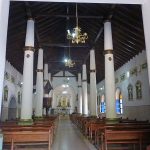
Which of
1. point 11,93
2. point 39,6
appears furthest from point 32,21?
point 11,93

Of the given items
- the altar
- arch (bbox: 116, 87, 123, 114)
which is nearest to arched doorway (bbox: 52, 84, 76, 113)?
the altar

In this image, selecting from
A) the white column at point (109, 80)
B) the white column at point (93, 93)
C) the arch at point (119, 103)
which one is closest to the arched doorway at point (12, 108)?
the white column at point (93, 93)

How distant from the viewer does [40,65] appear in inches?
575

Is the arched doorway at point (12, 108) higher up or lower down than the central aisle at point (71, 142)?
higher up

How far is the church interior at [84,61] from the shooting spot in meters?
6.09

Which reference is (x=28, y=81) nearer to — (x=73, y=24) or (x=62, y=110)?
(x=73, y=24)

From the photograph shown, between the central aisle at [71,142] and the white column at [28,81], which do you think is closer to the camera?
the central aisle at [71,142]

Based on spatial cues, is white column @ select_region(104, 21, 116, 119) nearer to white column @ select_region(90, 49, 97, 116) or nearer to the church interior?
the church interior

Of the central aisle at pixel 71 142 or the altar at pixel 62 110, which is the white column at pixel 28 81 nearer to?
the central aisle at pixel 71 142

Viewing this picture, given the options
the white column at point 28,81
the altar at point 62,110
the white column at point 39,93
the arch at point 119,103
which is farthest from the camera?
the altar at point 62,110

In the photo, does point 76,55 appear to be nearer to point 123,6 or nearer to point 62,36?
point 62,36

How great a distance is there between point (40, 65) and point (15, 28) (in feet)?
11.4

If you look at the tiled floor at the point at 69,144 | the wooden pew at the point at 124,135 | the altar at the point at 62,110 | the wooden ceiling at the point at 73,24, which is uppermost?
the wooden ceiling at the point at 73,24

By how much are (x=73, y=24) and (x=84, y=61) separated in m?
6.55
